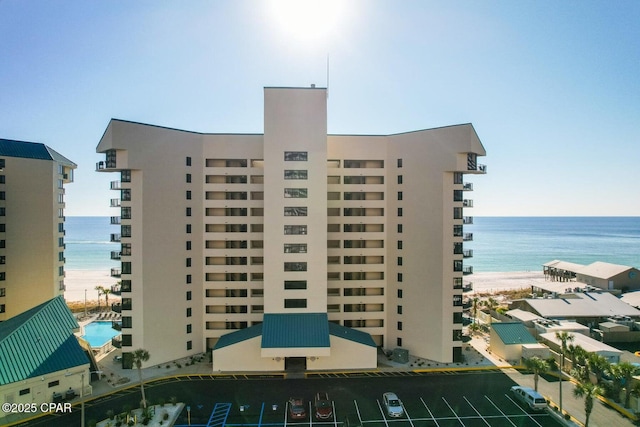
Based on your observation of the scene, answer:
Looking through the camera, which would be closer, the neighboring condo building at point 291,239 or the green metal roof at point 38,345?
the green metal roof at point 38,345

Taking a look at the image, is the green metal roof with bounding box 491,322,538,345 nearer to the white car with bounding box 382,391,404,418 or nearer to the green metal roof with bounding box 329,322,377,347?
the green metal roof with bounding box 329,322,377,347

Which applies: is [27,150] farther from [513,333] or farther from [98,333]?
[513,333]

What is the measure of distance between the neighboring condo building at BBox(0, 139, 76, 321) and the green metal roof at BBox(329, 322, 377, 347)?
34.9 m

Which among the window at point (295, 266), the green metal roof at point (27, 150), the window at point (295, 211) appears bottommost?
the window at point (295, 266)

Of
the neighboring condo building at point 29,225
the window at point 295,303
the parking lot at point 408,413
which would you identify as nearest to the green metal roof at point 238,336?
the window at point 295,303

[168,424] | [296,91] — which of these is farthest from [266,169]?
[168,424]

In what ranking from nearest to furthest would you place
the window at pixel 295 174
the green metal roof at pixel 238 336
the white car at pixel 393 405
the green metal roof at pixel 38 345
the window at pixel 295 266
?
the white car at pixel 393 405, the green metal roof at pixel 38 345, the green metal roof at pixel 238 336, the window at pixel 295 266, the window at pixel 295 174

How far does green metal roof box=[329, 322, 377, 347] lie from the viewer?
36.8 meters

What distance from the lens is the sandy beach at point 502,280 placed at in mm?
97269

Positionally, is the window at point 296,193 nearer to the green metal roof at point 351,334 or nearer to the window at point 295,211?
the window at point 295,211

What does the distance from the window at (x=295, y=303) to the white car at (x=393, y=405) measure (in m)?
12.3

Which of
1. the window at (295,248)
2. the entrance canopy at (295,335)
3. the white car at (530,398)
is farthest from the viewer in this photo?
the window at (295,248)

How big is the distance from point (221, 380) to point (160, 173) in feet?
72.3

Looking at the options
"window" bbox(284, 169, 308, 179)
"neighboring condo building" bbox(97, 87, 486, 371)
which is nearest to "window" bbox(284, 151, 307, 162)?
"neighboring condo building" bbox(97, 87, 486, 371)
